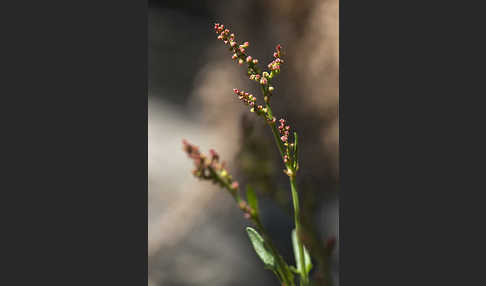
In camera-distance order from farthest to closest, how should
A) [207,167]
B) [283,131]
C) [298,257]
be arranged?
[298,257], [283,131], [207,167]

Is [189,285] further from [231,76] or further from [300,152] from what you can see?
[231,76]

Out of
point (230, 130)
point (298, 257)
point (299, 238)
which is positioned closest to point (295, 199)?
point (299, 238)

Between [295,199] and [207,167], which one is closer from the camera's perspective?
[207,167]

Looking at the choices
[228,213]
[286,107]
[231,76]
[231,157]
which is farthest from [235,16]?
[228,213]

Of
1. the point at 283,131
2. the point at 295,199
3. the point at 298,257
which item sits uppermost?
the point at 283,131

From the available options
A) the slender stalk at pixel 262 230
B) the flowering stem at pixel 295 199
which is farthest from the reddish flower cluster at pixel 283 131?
the slender stalk at pixel 262 230

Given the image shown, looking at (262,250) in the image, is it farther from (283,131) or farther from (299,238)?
(283,131)
